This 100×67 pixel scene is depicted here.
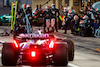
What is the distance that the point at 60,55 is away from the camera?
9555 mm

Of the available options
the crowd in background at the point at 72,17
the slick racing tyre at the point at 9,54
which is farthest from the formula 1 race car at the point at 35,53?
the crowd in background at the point at 72,17

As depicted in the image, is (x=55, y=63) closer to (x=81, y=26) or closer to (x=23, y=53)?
(x=23, y=53)

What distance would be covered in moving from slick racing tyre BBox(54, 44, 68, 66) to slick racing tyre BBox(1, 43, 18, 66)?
999 mm

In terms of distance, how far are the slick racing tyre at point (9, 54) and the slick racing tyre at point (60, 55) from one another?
999mm

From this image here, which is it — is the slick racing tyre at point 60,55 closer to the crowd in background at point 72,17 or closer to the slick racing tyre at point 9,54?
the slick racing tyre at point 9,54

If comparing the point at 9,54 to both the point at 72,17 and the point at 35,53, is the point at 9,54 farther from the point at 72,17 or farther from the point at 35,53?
the point at 72,17

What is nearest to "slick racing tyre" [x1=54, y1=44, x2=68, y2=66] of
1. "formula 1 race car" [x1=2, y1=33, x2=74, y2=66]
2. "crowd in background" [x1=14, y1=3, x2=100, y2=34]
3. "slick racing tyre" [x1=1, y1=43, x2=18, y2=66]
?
"formula 1 race car" [x1=2, y1=33, x2=74, y2=66]

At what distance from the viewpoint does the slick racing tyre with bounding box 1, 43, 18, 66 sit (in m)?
9.65

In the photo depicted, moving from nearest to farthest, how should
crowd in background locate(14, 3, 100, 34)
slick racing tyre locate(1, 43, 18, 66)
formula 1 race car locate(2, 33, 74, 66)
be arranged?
formula 1 race car locate(2, 33, 74, 66) < slick racing tyre locate(1, 43, 18, 66) < crowd in background locate(14, 3, 100, 34)

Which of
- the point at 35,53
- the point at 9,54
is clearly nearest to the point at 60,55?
the point at 35,53

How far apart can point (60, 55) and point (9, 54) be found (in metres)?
1.26

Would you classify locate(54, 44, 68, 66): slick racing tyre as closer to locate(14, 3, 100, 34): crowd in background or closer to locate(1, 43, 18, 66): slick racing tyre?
locate(1, 43, 18, 66): slick racing tyre

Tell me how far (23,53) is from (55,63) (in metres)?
0.83

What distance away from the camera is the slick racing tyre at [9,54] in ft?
31.7
